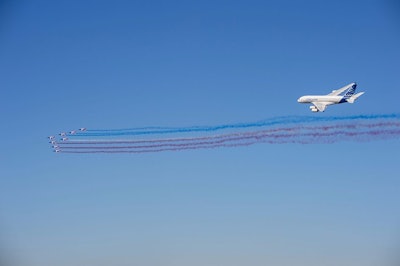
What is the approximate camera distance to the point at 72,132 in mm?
54625

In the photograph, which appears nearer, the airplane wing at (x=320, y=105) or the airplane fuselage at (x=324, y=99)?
the airplane wing at (x=320, y=105)

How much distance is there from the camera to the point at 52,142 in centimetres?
5712

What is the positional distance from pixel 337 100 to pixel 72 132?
32.0 m

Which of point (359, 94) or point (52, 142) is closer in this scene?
point (52, 142)

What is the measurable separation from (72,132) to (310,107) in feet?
92.6

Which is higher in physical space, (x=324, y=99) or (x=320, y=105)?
(x=324, y=99)

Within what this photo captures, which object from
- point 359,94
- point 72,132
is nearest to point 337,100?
point 359,94

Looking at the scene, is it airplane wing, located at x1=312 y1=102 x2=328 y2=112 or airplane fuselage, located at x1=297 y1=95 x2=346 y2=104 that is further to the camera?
airplane fuselage, located at x1=297 y1=95 x2=346 y2=104

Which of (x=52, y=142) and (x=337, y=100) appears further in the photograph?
(x=337, y=100)

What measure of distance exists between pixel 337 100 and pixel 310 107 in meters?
3.77

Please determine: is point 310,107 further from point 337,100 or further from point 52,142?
point 52,142

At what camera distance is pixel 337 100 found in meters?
64.8

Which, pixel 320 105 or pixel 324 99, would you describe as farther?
pixel 324 99

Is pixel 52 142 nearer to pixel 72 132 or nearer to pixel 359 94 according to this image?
pixel 72 132
